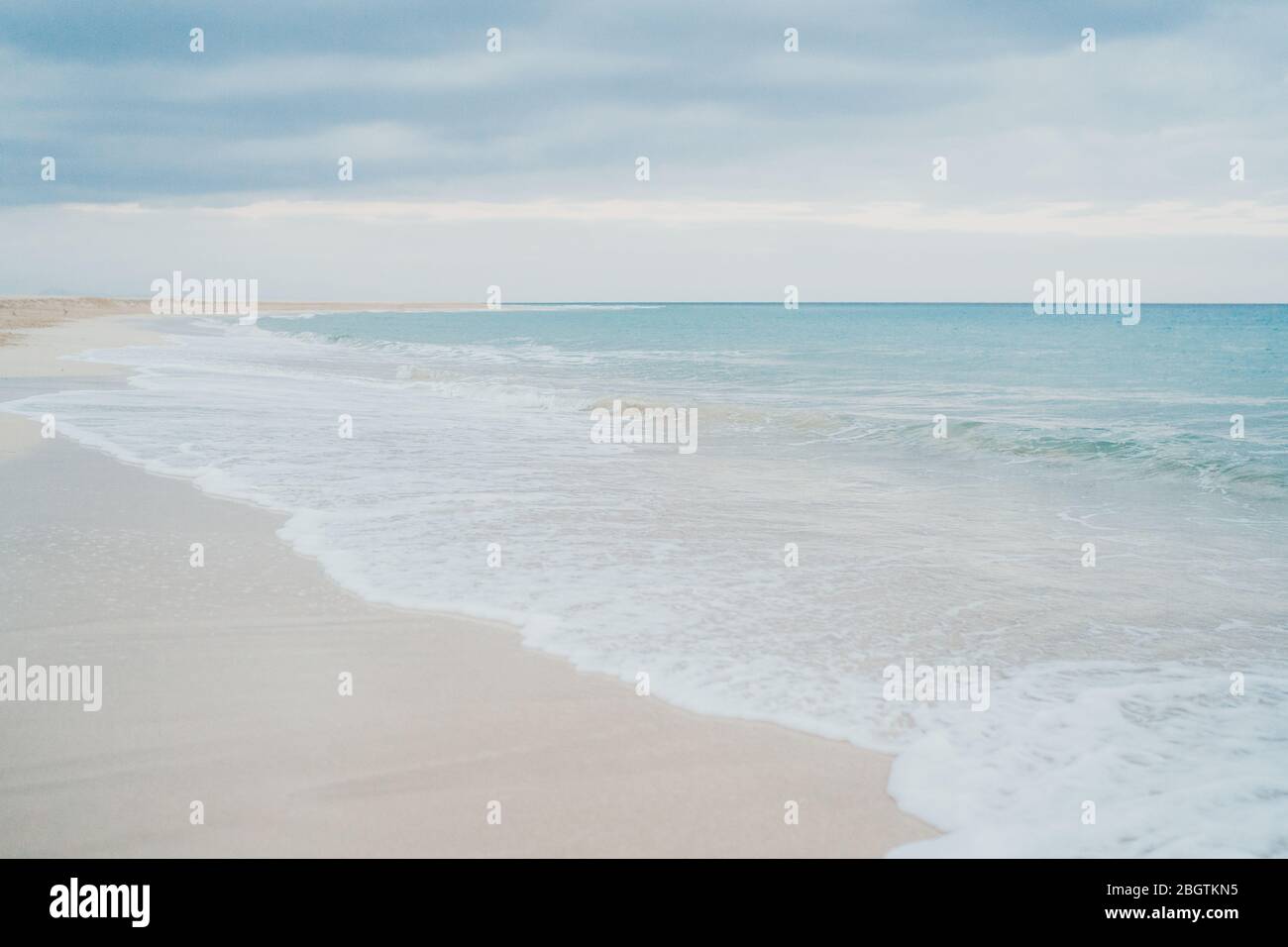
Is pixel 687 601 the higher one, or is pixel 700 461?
pixel 700 461

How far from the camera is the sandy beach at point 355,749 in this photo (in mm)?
3998

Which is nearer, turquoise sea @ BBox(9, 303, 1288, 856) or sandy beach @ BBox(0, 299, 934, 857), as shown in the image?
sandy beach @ BBox(0, 299, 934, 857)

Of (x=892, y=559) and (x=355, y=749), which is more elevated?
(x=892, y=559)

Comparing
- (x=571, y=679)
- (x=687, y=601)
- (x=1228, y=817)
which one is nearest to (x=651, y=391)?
(x=687, y=601)

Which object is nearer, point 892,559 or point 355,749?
point 355,749

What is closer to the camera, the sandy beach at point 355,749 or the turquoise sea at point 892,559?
the sandy beach at point 355,749

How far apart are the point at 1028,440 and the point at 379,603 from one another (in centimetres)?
1237

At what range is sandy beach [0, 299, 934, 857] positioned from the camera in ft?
13.1

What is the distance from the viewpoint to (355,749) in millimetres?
4703

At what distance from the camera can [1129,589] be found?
25.2 ft
